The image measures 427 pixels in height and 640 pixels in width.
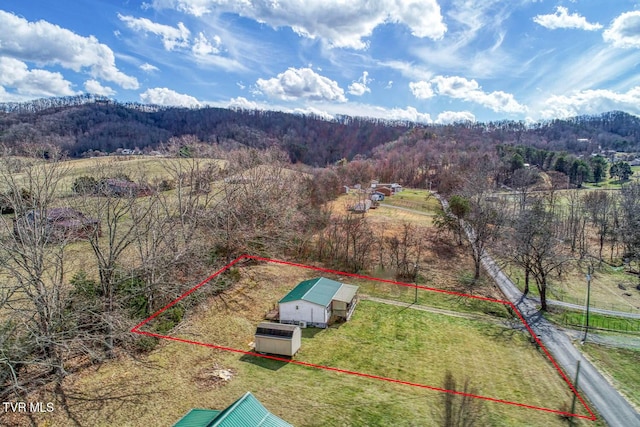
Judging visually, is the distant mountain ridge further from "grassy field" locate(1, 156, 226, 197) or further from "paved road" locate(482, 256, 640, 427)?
"paved road" locate(482, 256, 640, 427)

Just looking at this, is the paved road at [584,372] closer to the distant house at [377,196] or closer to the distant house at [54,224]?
the distant house at [54,224]

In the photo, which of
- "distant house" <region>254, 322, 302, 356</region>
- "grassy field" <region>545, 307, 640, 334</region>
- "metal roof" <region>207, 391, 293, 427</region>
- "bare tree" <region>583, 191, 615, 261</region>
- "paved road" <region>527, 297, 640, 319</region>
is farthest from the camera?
"bare tree" <region>583, 191, 615, 261</region>

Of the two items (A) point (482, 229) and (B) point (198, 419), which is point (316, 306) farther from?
(A) point (482, 229)

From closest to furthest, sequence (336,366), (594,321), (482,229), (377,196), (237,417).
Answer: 1. (237,417)
2. (336,366)
3. (594,321)
4. (482,229)
5. (377,196)

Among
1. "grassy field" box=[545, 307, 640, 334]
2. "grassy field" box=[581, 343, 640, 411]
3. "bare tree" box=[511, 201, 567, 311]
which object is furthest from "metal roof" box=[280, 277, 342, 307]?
"grassy field" box=[545, 307, 640, 334]

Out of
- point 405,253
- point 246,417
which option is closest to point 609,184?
point 405,253

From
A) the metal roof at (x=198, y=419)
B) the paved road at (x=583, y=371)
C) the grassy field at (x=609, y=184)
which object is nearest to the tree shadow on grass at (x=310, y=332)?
the metal roof at (x=198, y=419)
